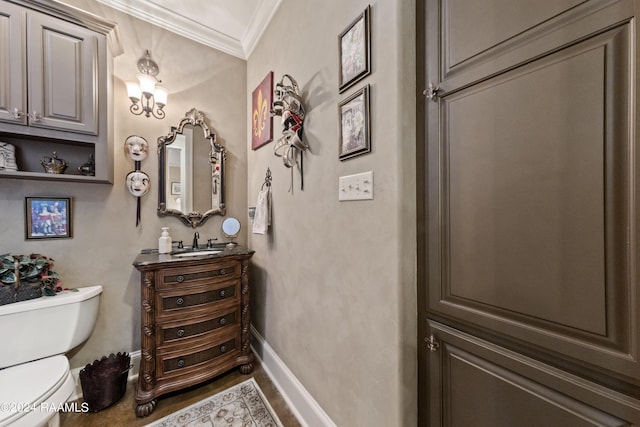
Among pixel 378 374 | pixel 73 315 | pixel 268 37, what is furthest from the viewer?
pixel 268 37

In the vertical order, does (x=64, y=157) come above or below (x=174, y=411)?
above

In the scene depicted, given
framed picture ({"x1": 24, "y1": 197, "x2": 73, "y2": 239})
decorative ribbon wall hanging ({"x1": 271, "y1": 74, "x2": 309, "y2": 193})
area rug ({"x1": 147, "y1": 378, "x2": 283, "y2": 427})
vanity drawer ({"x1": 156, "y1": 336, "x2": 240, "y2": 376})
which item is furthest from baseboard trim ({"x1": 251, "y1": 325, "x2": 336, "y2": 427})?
framed picture ({"x1": 24, "y1": 197, "x2": 73, "y2": 239})

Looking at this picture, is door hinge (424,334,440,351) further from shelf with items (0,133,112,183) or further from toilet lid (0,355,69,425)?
shelf with items (0,133,112,183)

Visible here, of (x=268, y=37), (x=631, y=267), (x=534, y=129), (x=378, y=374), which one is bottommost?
(x=378, y=374)

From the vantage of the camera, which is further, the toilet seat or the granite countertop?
the granite countertop

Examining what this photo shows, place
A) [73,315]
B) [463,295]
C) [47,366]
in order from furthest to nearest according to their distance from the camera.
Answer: [73,315]
[47,366]
[463,295]

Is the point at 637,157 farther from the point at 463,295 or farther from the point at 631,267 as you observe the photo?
the point at 463,295

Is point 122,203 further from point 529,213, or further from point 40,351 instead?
point 529,213

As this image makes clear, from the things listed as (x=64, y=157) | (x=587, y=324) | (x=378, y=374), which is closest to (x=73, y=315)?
(x=64, y=157)

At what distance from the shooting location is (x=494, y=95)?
0.74 meters

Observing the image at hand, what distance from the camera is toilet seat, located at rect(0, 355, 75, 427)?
0.99 metres

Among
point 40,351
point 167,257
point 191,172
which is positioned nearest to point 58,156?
point 191,172

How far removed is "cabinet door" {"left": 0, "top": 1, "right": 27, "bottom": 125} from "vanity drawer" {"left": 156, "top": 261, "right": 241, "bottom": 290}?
1.25 metres

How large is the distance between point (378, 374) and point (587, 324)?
0.71 metres
